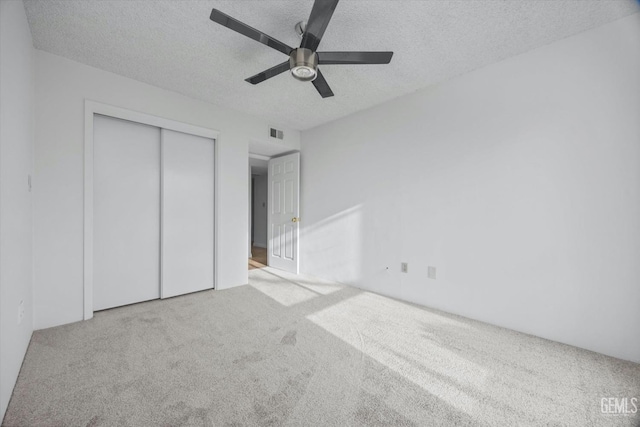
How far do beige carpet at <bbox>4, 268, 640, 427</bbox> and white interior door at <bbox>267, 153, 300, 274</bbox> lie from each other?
6.10 feet

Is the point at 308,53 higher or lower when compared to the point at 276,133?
lower

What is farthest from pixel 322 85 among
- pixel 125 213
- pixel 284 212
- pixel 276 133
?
pixel 284 212

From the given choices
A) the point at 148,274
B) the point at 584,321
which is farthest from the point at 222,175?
the point at 584,321

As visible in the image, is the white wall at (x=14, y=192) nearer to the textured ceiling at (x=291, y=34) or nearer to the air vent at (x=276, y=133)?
the textured ceiling at (x=291, y=34)

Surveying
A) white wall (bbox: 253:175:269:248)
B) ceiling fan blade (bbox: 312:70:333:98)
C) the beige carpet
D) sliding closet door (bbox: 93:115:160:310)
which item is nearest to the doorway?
white wall (bbox: 253:175:269:248)

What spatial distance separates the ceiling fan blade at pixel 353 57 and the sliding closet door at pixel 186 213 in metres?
2.09

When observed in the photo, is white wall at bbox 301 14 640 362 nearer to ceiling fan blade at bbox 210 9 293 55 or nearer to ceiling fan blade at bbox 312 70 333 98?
ceiling fan blade at bbox 312 70 333 98

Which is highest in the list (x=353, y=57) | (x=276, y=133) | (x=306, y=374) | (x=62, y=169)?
(x=276, y=133)

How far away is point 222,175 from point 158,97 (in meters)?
1.07

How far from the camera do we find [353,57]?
1817mm

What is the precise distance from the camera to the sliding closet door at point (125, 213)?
2.56 m

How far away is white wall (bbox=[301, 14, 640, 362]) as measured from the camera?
183 centimetres

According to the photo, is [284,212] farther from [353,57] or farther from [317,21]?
[317,21]

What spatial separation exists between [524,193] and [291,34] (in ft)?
7.74
